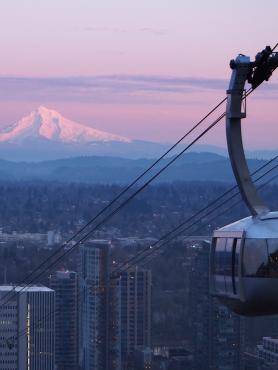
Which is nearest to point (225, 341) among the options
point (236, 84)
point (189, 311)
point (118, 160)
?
point (189, 311)

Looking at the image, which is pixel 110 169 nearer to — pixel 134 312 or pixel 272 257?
pixel 134 312

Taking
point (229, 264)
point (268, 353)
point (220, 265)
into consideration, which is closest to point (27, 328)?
point (268, 353)

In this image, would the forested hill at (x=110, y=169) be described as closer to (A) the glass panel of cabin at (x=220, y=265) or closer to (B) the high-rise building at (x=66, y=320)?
(B) the high-rise building at (x=66, y=320)

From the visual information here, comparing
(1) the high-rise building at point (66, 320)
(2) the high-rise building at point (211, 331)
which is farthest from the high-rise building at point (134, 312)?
(2) the high-rise building at point (211, 331)

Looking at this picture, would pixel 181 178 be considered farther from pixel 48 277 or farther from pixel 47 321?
pixel 47 321

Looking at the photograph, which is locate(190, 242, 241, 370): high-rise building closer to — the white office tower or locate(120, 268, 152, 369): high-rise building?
locate(120, 268, 152, 369): high-rise building

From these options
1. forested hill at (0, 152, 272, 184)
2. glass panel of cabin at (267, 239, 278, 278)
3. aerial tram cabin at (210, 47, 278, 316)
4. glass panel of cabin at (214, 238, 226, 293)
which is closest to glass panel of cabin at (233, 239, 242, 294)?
aerial tram cabin at (210, 47, 278, 316)
